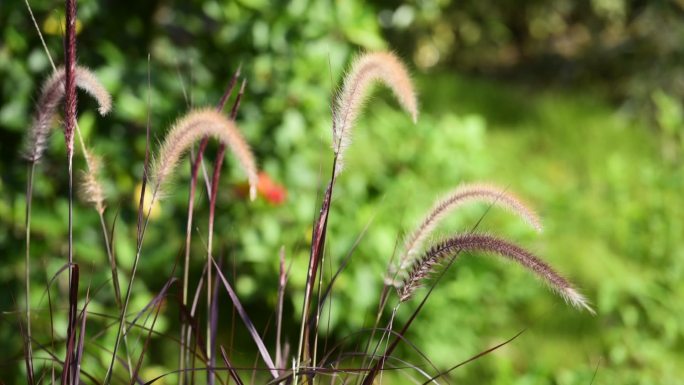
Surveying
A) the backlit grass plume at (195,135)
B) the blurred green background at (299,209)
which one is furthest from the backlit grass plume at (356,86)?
the blurred green background at (299,209)

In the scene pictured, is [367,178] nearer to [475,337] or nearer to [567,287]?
[475,337]

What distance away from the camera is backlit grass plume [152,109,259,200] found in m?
0.98

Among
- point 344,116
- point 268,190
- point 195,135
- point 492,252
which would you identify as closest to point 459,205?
point 492,252

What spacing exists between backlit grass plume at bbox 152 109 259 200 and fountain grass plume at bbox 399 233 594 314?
23cm

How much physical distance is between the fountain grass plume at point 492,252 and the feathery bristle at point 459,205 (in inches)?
2.3

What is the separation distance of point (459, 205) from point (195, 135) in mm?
360

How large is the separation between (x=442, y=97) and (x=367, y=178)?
302cm

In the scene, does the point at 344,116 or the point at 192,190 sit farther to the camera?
the point at 192,190

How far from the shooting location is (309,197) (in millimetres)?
2539

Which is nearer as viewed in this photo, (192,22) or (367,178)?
(192,22)

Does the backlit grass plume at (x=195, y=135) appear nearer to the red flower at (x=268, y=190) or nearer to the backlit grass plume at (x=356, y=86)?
the backlit grass plume at (x=356, y=86)

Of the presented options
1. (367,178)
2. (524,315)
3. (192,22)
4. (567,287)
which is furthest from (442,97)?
(567,287)

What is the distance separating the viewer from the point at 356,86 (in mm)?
1034

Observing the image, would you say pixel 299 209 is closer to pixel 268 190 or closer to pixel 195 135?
pixel 268 190
